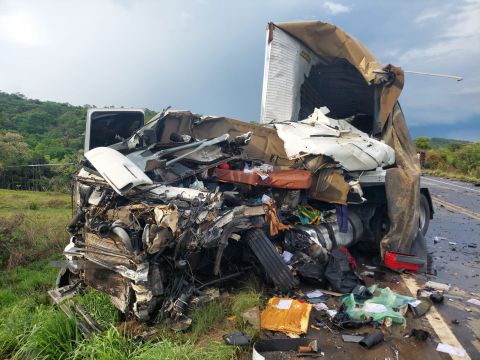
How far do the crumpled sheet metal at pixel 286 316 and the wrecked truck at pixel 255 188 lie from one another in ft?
1.05

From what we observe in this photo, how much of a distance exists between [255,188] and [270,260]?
1.14 meters

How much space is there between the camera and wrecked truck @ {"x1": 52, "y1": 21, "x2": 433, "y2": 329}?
12.5 ft

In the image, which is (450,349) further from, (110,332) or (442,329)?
(110,332)

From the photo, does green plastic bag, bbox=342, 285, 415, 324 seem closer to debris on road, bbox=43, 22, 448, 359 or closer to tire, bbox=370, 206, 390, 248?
debris on road, bbox=43, 22, 448, 359

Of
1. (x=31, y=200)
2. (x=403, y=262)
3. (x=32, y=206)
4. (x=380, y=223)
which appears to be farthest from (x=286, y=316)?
(x=31, y=200)

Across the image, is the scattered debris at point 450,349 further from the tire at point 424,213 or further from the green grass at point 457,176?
the green grass at point 457,176

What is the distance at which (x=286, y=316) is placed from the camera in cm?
398

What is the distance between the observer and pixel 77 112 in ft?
86.3

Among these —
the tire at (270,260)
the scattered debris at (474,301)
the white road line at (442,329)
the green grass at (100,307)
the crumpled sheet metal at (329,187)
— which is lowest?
the green grass at (100,307)

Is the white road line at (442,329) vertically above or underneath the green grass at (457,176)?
underneath

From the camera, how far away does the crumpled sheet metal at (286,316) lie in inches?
150

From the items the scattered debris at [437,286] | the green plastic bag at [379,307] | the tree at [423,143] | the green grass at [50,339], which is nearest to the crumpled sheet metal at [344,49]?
the scattered debris at [437,286]

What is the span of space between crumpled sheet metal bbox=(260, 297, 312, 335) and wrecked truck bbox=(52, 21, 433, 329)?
321 millimetres

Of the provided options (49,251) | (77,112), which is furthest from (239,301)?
(77,112)
